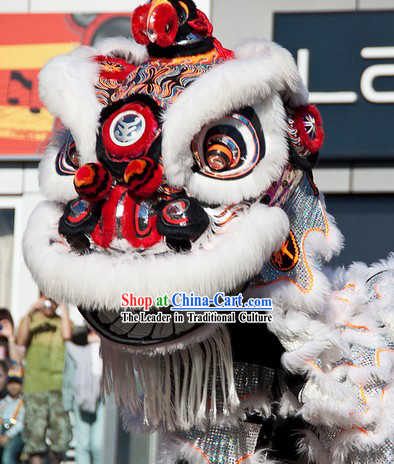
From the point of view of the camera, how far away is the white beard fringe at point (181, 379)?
2.21 m

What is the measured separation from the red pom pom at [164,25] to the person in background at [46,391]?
10.2 feet

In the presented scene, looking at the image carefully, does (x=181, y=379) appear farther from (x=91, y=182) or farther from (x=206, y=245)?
(x=91, y=182)

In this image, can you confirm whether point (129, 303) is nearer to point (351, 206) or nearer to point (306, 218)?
point (306, 218)

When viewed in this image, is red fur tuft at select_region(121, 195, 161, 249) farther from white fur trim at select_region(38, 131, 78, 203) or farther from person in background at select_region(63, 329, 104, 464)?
person in background at select_region(63, 329, 104, 464)

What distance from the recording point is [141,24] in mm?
2359

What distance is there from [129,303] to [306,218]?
555 mm

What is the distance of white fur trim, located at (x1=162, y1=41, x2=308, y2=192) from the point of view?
211cm

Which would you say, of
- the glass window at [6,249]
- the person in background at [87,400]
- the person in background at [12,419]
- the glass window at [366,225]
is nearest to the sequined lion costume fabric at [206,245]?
the person in background at [87,400]

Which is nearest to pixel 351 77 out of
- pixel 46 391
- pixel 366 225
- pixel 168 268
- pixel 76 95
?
pixel 366 225

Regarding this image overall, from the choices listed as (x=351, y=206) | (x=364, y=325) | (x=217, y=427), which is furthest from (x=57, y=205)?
(x=351, y=206)

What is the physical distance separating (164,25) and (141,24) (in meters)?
0.09

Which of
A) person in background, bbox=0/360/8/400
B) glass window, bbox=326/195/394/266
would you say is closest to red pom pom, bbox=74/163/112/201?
person in background, bbox=0/360/8/400

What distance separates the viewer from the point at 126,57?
99.2 inches

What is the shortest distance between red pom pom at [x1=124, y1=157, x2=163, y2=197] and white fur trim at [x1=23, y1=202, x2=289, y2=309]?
144 millimetres
